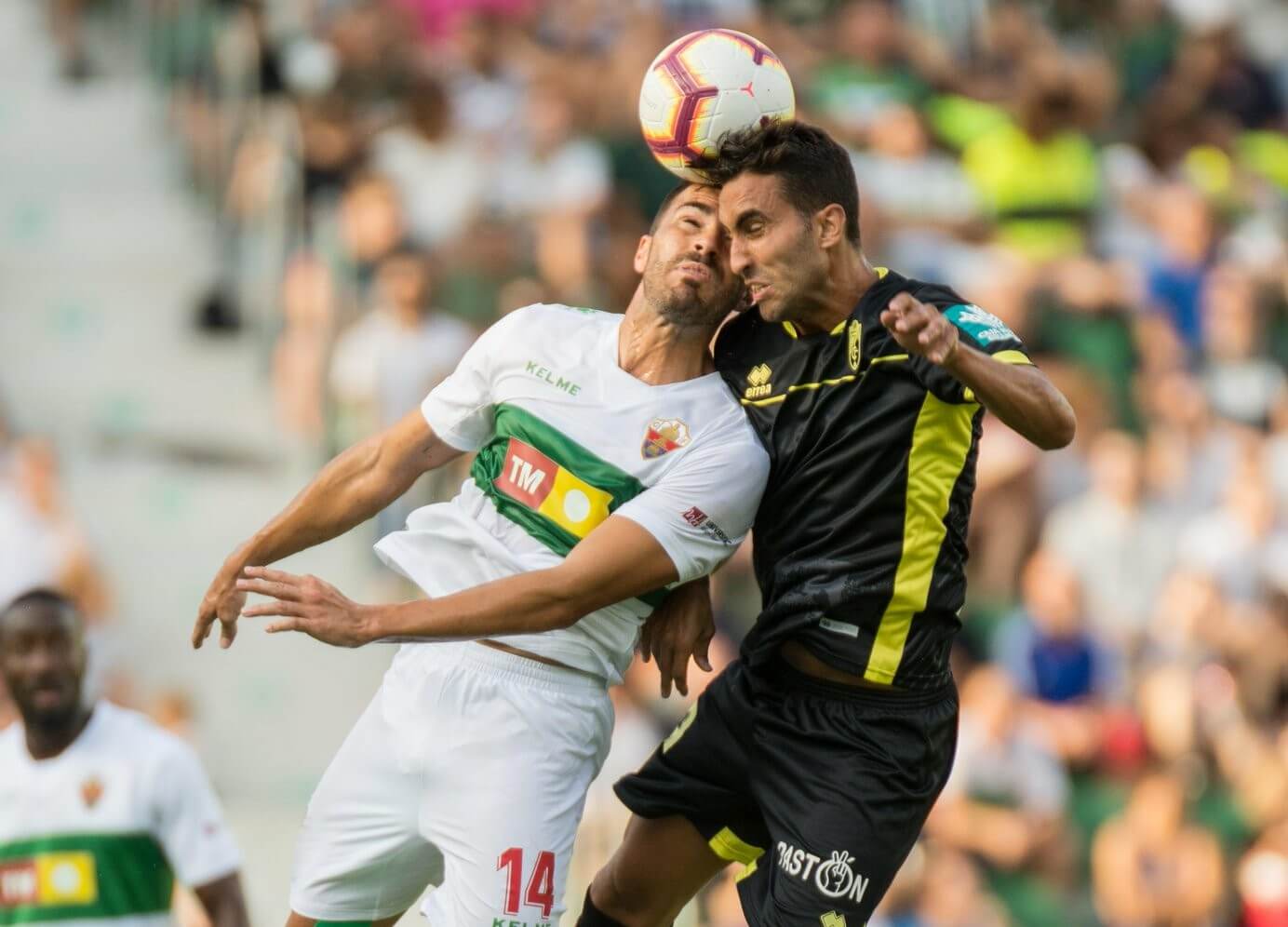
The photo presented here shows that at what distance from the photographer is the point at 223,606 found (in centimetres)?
555

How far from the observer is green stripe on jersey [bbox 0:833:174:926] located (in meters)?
6.37

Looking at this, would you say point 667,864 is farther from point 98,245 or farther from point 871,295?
point 98,245

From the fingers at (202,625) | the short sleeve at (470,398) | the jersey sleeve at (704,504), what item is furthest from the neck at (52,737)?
the jersey sleeve at (704,504)

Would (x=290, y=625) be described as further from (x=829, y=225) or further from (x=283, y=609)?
(x=829, y=225)

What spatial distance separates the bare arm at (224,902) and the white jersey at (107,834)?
3 centimetres

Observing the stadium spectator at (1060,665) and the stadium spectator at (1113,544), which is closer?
the stadium spectator at (1060,665)

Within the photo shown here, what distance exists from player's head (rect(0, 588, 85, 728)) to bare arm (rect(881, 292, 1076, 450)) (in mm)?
3131

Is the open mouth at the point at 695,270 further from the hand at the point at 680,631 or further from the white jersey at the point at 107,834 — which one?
the white jersey at the point at 107,834

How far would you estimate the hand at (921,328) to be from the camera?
4680mm

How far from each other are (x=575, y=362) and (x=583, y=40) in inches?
298

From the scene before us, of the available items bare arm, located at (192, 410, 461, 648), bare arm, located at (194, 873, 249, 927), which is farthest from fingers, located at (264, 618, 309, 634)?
bare arm, located at (194, 873, 249, 927)

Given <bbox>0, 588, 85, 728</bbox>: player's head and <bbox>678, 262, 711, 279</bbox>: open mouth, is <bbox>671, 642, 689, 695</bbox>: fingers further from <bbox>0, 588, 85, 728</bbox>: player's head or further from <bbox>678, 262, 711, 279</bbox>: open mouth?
<bbox>0, 588, 85, 728</bbox>: player's head

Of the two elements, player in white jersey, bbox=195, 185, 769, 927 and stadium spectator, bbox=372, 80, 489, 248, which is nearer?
player in white jersey, bbox=195, 185, 769, 927

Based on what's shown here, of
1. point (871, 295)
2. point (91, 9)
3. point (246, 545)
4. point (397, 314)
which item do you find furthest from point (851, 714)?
point (91, 9)
